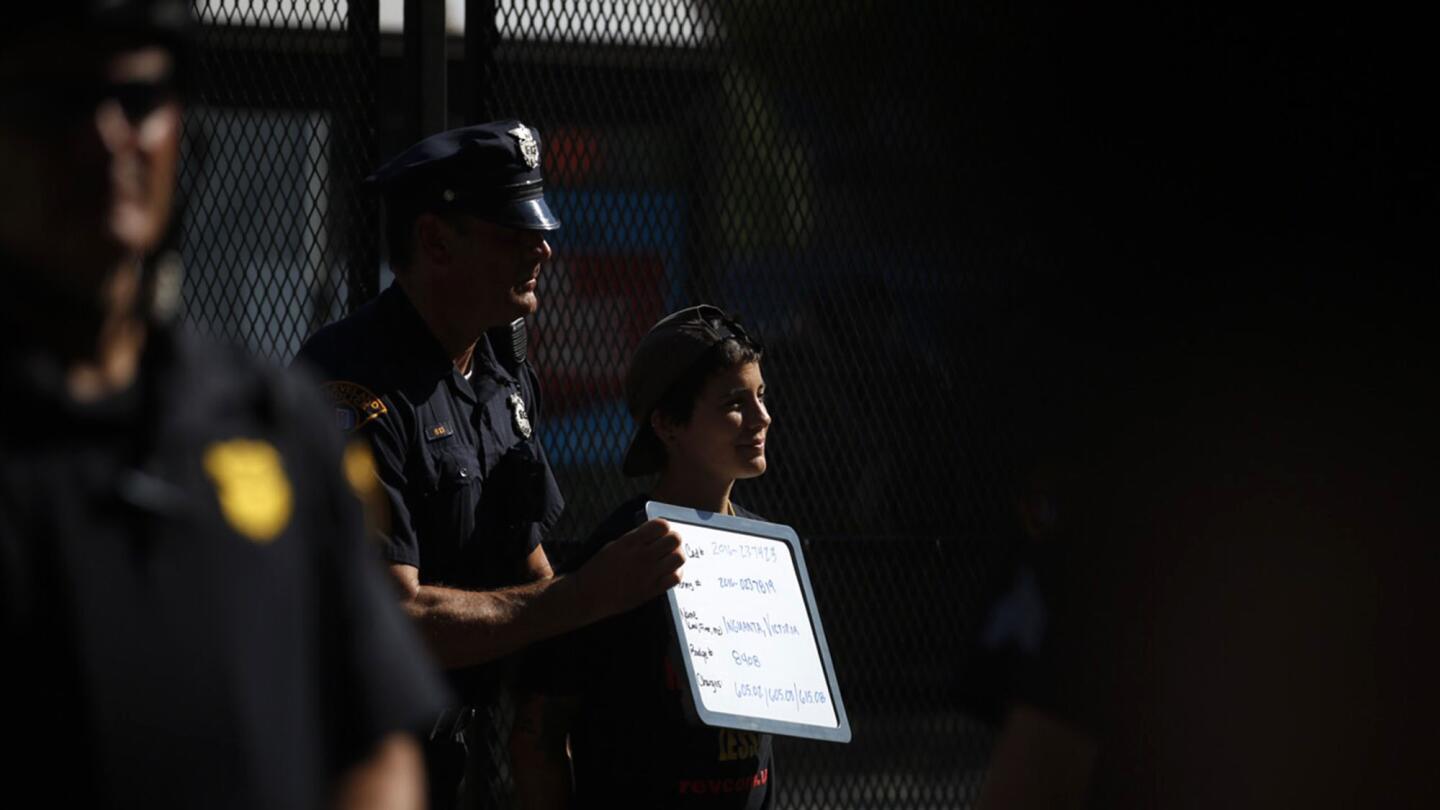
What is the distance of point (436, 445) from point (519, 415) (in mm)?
372

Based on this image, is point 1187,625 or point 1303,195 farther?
point 1303,195

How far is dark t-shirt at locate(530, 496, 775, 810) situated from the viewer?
3.27 meters

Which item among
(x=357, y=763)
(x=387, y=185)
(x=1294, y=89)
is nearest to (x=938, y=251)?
(x=1294, y=89)

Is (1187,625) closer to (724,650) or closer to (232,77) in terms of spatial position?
(724,650)

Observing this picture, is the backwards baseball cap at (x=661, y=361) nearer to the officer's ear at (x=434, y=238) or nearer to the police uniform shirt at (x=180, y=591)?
the officer's ear at (x=434, y=238)

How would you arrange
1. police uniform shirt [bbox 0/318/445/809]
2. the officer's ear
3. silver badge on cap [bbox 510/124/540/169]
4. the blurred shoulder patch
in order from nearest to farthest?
police uniform shirt [bbox 0/318/445/809] < the blurred shoulder patch < the officer's ear < silver badge on cap [bbox 510/124/540/169]

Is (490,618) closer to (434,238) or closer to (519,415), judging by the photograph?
(519,415)

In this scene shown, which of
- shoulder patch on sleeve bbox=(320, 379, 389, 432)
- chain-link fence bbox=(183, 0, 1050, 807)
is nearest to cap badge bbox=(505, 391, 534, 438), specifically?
shoulder patch on sleeve bbox=(320, 379, 389, 432)

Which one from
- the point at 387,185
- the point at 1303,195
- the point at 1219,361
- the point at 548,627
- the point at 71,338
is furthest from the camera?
the point at 1303,195

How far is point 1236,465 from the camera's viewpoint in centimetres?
198

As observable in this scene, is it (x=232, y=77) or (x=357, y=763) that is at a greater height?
(x=232, y=77)

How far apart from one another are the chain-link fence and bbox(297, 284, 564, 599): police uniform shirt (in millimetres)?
851

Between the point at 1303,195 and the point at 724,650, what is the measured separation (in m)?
2.52

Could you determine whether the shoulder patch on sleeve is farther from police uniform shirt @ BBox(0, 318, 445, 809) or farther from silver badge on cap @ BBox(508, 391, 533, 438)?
police uniform shirt @ BBox(0, 318, 445, 809)
